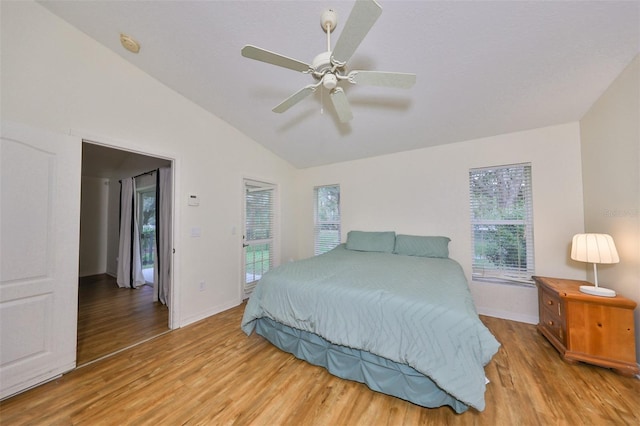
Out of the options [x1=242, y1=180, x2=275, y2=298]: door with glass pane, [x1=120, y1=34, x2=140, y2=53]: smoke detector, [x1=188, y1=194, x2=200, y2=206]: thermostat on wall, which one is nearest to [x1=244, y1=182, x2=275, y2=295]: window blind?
[x1=242, y1=180, x2=275, y2=298]: door with glass pane

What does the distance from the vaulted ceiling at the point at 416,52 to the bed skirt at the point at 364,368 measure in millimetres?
2382

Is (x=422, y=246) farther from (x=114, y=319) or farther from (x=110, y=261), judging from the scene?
(x=110, y=261)

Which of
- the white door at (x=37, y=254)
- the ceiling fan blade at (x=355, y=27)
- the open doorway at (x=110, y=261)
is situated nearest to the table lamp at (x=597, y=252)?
the ceiling fan blade at (x=355, y=27)

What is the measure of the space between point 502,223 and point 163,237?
4.64 meters

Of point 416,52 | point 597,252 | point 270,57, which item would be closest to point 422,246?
point 597,252

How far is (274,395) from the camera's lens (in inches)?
63.7

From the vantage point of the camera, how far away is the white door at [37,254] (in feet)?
5.28

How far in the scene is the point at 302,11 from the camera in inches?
65.0

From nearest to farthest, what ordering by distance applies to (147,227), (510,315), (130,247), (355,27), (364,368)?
(355,27)
(364,368)
(510,315)
(130,247)
(147,227)

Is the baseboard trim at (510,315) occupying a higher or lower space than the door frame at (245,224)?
lower

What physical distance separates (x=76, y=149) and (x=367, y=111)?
9.22 feet

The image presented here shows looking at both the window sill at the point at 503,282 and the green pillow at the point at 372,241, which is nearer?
the window sill at the point at 503,282

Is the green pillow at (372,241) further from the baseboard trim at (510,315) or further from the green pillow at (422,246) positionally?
the baseboard trim at (510,315)

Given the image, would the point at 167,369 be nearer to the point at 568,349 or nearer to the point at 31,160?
the point at 31,160
